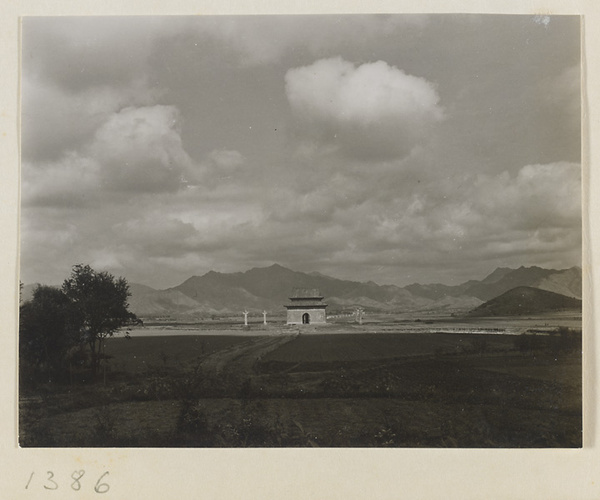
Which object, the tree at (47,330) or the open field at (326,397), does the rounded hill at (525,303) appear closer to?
the open field at (326,397)

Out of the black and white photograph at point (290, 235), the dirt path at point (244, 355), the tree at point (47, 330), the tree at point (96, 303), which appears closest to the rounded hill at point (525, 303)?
the black and white photograph at point (290, 235)

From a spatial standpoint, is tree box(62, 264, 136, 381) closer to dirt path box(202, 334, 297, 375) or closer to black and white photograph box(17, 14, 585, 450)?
black and white photograph box(17, 14, 585, 450)

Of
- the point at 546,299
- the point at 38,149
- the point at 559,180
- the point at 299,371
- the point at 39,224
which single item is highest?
the point at 38,149

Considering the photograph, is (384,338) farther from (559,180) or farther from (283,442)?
(559,180)

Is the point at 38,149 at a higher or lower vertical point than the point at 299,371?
higher

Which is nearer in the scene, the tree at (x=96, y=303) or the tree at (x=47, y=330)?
the tree at (x=47, y=330)

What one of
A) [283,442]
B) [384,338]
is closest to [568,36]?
[384,338]

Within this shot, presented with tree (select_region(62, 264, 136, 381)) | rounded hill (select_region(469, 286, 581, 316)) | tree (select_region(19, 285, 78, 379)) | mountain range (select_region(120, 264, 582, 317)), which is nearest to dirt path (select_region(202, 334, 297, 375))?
mountain range (select_region(120, 264, 582, 317))
